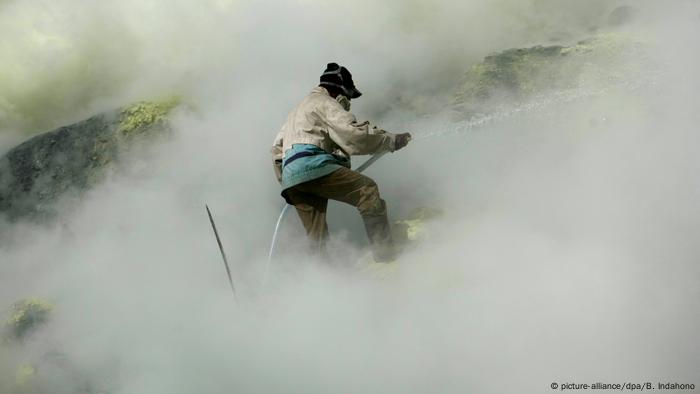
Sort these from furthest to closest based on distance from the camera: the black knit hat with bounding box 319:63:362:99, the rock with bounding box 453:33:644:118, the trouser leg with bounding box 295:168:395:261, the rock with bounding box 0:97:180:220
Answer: the rock with bounding box 0:97:180:220, the rock with bounding box 453:33:644:118, the black knit hat with bounding box 319:63:362:99, the trouser leg with bounding box 295:168:395:261

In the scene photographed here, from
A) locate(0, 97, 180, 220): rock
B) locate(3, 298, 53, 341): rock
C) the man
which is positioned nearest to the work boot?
the man

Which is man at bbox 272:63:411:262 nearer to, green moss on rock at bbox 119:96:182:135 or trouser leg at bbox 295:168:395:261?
trouser leg at bbox 295:168:395:261

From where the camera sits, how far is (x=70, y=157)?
699 cm

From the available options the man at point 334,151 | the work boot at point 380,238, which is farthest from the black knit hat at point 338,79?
the work boot at point 380,238

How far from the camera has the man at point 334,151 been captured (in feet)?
14.4

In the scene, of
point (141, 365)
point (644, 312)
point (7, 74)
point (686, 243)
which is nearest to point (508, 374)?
point (644, 312)

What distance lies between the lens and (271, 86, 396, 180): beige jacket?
4.35m

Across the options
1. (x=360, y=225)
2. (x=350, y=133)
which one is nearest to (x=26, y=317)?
(x=360, y=225)

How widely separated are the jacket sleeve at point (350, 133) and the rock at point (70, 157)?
301 centimetres

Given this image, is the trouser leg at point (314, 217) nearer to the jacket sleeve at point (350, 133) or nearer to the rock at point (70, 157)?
the jacket sleeve at point (350, 133)

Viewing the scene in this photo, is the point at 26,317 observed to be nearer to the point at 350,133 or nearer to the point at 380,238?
the point at 380,238

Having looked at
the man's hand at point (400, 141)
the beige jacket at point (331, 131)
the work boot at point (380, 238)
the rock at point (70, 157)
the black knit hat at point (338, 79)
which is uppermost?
the rock at point (70, 157)

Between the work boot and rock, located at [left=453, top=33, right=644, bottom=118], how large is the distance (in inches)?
81.1

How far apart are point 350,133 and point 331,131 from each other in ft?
0.50
